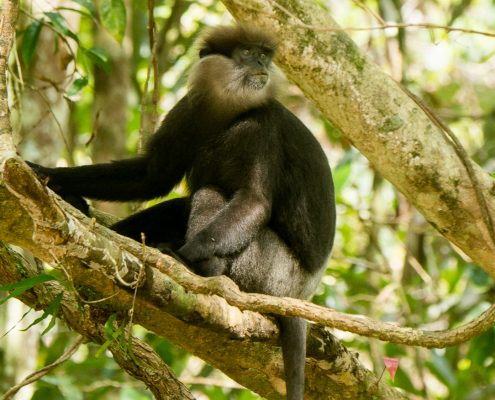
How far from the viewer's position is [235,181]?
394 centimetres

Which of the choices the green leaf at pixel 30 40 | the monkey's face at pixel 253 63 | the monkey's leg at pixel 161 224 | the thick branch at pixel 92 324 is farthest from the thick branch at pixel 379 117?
the thick branch at pixel 92 324

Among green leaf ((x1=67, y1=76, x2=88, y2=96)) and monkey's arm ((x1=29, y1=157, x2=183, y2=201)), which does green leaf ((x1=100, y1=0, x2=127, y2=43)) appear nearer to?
green leaf ((x1=67, y1=76, x2=88, y2=96))

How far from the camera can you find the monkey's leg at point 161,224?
3.97 metres

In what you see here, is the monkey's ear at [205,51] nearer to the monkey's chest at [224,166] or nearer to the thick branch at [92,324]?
the monkey's chest at [224,166]

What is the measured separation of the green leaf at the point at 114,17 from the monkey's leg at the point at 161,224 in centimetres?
101

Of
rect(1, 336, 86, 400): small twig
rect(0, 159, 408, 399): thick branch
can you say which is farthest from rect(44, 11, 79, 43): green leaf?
rect(0, 159, 408, 399): thick branch

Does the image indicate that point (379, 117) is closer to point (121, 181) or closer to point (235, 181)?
point (235, 181)

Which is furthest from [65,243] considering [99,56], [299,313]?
[99,56]

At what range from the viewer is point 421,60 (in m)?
9.05

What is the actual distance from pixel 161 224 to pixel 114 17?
1194 millimetres

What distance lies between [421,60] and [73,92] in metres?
5.93

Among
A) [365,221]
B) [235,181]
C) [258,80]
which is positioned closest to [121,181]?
[235,181]

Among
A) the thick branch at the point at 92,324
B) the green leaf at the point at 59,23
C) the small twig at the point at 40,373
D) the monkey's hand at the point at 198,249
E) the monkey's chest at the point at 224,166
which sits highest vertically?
the green leaf at the point at 59,23

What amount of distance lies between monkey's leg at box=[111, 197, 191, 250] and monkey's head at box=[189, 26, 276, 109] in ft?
2.10
